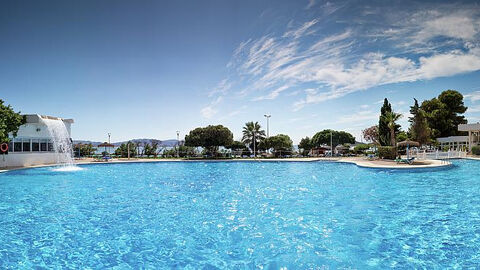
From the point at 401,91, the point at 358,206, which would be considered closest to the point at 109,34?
the point at 358,206

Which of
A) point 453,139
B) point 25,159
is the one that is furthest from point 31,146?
point 453,139

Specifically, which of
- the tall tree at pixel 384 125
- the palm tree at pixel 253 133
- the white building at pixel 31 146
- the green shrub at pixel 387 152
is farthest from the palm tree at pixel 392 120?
the white building at pixel 31 146

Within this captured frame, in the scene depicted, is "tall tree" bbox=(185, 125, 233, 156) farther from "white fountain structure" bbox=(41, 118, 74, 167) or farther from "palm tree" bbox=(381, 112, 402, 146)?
"palm tree" bbox=(381, 112, 402, 146)

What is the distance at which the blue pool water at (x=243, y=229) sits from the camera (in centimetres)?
477

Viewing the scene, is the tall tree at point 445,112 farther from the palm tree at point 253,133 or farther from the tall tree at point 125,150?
the tall tree at point 125,150

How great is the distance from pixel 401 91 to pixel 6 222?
90.2 feet

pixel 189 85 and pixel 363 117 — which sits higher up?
pixel 189 85

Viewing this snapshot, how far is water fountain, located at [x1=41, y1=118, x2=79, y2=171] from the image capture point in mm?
25516

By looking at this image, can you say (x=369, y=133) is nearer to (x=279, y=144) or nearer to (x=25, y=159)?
(x=279, y=144)

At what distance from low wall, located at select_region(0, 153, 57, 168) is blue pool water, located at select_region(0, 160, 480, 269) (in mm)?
14735

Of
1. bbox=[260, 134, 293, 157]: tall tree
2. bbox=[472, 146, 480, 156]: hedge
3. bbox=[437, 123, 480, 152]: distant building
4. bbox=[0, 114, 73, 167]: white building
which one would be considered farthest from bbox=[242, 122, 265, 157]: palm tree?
bbox=[472, 146, 480, 156]: hedge

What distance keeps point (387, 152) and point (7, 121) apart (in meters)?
31.9

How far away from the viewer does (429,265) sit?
14.4ft

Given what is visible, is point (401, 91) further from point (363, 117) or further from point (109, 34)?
point (109, 34)
